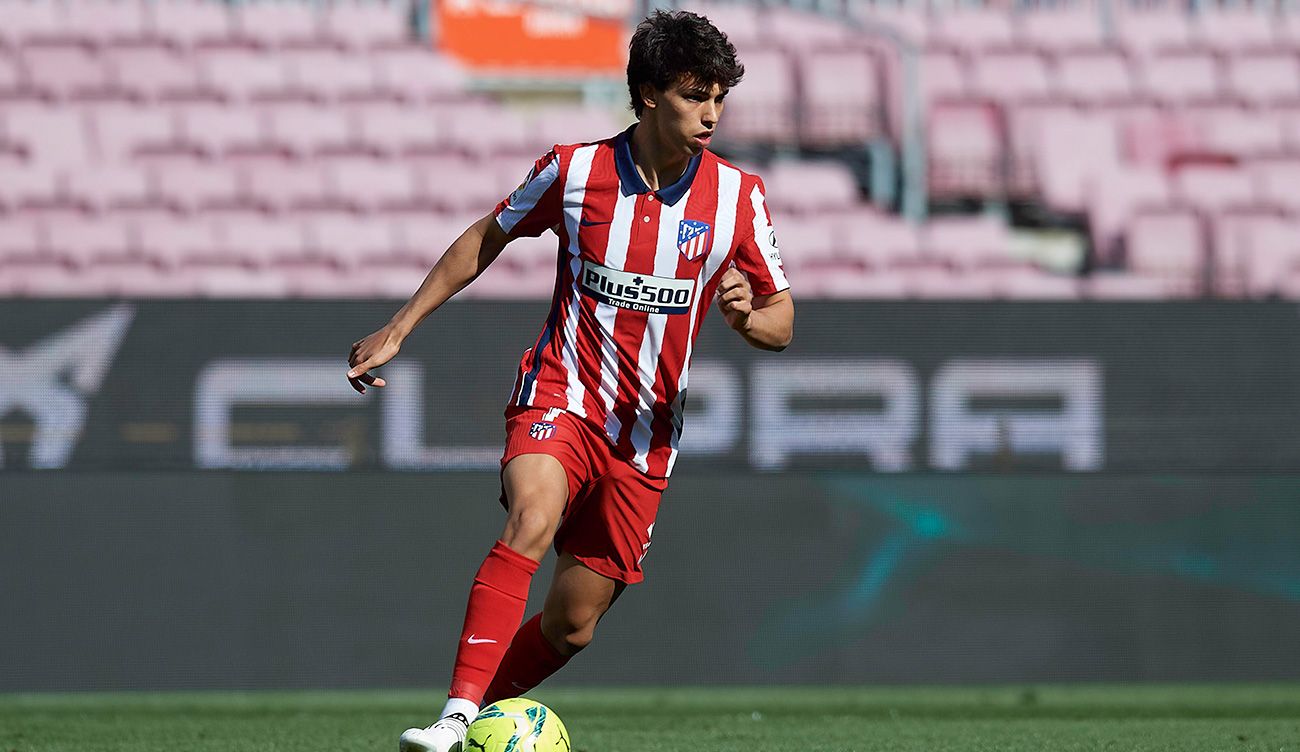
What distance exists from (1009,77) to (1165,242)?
6.84ft

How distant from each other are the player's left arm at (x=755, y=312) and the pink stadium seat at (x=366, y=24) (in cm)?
805

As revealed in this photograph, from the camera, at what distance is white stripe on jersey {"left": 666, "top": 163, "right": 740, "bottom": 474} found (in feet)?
13.1

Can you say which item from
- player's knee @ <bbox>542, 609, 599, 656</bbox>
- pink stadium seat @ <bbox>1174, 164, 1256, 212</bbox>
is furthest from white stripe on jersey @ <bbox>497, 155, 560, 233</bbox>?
pink stadium seat @ <bbox>1174, 164, 1256, 212</bbox>

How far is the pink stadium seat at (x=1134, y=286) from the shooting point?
31.5ft

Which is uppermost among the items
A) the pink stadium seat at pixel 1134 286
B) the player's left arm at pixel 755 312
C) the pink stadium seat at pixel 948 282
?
the player's left arm at pixel 755 312

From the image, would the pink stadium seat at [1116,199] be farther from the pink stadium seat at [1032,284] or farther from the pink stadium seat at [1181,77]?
the pink stadium seat at [1181,77]

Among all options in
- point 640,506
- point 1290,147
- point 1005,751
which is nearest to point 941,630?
point 1005,751

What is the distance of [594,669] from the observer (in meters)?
6.71

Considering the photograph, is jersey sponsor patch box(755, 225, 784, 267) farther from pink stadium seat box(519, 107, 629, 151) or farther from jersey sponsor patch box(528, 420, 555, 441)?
pink stadium seat box(519, 107, 629, 151)

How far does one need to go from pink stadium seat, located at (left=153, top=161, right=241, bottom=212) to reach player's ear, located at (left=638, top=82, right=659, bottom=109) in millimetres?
Answer: 7064

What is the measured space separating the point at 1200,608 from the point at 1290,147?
581 centimetres

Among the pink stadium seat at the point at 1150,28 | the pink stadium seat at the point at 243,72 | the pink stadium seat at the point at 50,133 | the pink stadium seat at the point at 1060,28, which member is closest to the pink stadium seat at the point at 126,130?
the pink stadium seat at the point at 50,133

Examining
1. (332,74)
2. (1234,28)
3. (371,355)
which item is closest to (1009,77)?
(1234,28)

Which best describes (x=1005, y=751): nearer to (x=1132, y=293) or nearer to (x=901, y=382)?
(x=901, y=382)
